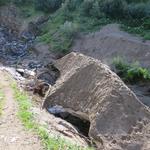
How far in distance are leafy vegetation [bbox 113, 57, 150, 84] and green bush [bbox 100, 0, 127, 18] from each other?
7829mm

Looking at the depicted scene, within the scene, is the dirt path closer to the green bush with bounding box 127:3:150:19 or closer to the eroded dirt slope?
the eroded dirt slope

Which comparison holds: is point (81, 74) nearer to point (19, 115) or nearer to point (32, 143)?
point (19, 115)

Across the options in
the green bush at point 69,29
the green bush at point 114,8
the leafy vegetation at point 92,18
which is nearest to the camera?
the leafy vegetation at point 92,18

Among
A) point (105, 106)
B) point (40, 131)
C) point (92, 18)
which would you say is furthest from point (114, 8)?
point (40, 131)

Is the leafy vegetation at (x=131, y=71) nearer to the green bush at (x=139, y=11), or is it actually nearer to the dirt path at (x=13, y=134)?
the green bush at (x=139, y=11)

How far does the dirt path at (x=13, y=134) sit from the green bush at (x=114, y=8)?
56.4 feet

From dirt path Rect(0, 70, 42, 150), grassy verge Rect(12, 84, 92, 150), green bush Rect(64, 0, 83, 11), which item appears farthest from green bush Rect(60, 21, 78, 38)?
dirt path Rect(0, 70, 42, 150)

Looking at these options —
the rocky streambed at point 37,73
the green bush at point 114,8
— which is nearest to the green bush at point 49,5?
the rocky streambed at point 37,73

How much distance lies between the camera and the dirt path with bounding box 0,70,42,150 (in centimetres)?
1053

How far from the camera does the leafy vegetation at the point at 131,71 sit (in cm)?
2169

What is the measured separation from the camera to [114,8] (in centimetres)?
3044

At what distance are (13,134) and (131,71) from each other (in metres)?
11.4

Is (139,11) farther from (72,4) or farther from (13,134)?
(13,134)

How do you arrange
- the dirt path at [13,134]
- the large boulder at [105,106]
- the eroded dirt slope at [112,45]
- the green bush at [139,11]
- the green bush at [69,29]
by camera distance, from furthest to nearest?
the green bush at [139,11], the green bush at [69,29], the eroded dirt slope at [112,45], the large boulder at [105,106], the dirt path at [13,134]
